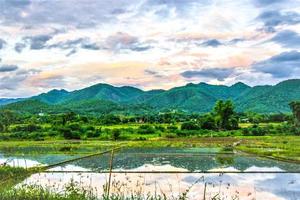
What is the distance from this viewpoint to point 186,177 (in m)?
13.7

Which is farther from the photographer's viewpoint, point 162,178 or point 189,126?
point 189,126

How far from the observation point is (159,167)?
16703 millimetres

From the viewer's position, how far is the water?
35.7 ft

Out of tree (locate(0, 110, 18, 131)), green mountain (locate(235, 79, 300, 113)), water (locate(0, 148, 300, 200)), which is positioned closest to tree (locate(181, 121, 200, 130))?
tree (locate(0, 110, 18, 131))

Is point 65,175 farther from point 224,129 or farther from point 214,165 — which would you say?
point 224,129

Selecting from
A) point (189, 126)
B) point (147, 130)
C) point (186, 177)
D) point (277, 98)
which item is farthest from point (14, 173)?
point (277, 98)

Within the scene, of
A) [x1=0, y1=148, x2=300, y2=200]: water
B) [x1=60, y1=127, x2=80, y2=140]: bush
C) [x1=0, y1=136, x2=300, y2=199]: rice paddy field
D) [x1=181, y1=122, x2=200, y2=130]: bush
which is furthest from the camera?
[x1=181, y1=122, x2=200, y2=130]: bush

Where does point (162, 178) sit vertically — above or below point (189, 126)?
below

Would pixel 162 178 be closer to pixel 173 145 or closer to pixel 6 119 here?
pixel 173 145

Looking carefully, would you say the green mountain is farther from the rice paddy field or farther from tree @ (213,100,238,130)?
the rice paddy field

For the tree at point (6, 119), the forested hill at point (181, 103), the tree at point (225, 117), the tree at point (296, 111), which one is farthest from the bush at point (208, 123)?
the forested hill at point (181, 103)

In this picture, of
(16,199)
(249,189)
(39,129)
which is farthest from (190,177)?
(39,129)

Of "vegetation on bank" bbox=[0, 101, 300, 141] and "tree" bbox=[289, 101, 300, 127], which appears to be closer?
"vegetation on bank" bbox=[0, 101, 300, 141]

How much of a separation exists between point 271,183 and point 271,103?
11411 cm
